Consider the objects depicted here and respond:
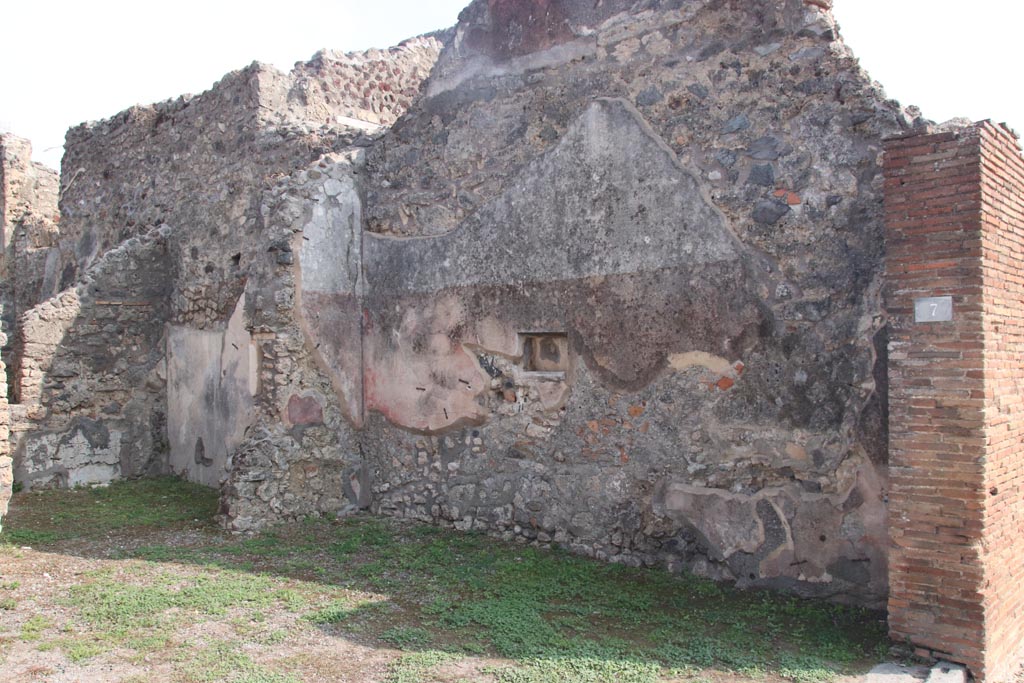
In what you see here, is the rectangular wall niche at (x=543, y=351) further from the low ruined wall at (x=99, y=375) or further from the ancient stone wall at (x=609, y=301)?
the low ruined wall at (x=99, y=375)

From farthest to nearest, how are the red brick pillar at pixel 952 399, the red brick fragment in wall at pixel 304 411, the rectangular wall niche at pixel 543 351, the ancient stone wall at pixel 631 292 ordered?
the red brick fragment in wall at pixel 304 411, the rectangular wall niche at pixel 543 351, the ancient stone wall at pixel 631 292, the red brick pillar at pixel 952 399

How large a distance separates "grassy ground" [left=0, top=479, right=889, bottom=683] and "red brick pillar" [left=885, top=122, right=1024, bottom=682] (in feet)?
1.44

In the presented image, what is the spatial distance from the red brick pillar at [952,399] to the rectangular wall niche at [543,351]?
7.53 feet

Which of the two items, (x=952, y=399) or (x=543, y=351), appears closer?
(x=952, y=399)

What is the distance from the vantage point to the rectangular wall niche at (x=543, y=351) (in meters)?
5.73

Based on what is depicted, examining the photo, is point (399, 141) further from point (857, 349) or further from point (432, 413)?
point (857, 349)

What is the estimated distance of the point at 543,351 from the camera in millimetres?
5871

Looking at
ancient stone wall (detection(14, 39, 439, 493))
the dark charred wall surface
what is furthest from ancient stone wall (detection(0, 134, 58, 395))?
the dark charred wall surface

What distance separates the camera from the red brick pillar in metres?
3.76

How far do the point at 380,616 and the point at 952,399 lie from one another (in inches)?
122

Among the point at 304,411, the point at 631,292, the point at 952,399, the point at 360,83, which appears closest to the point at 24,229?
the point at 360,83

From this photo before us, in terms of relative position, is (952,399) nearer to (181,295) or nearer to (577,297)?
(577,297)

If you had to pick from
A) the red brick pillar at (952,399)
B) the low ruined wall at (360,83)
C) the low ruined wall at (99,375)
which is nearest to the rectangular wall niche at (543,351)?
the red brick pillar at (952,399)

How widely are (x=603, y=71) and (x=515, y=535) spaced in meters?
3.26
